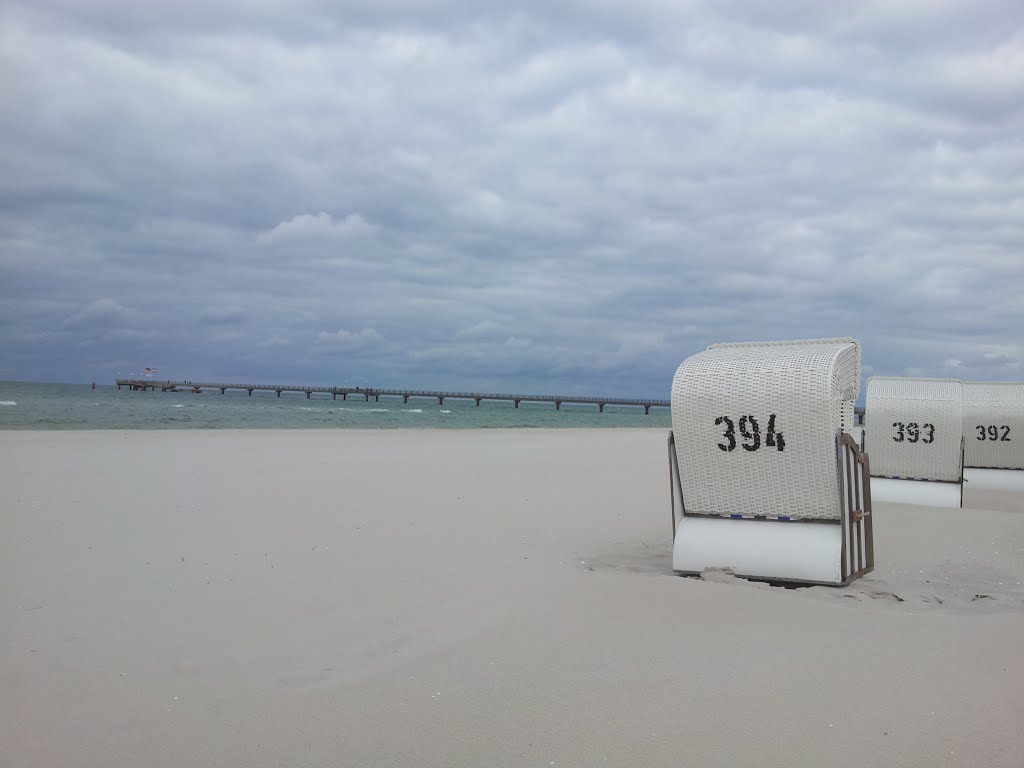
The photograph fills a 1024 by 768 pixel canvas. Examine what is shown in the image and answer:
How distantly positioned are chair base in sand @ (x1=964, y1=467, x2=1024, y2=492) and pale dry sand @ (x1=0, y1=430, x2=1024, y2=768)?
20.4ft

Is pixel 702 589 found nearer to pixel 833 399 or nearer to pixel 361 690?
pixel 833 399

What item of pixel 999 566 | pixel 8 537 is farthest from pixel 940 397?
pixel 8 537

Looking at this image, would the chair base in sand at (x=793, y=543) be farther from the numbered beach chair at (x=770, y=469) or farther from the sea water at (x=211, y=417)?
the sea water at (x=211, y=417)

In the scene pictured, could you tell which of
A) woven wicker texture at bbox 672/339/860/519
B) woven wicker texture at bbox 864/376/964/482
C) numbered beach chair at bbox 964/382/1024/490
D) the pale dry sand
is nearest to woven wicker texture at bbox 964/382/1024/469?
numbered beach chair at bbox 964/382/1024/490

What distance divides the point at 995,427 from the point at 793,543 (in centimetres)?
1001

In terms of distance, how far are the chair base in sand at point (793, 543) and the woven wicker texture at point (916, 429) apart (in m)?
5.82

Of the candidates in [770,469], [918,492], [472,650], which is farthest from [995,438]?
[472,650]

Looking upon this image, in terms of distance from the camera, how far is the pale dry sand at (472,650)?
301cm

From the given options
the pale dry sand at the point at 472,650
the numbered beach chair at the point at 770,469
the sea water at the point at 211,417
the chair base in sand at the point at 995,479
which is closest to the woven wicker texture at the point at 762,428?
the numbered beach chair at the point at 770,469

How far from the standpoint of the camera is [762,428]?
18.0 feet

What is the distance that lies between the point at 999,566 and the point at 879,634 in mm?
3248

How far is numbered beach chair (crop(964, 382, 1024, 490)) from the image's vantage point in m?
13.1

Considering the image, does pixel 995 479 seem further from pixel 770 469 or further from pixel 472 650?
pixel 472 650

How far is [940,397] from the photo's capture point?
432 inches
